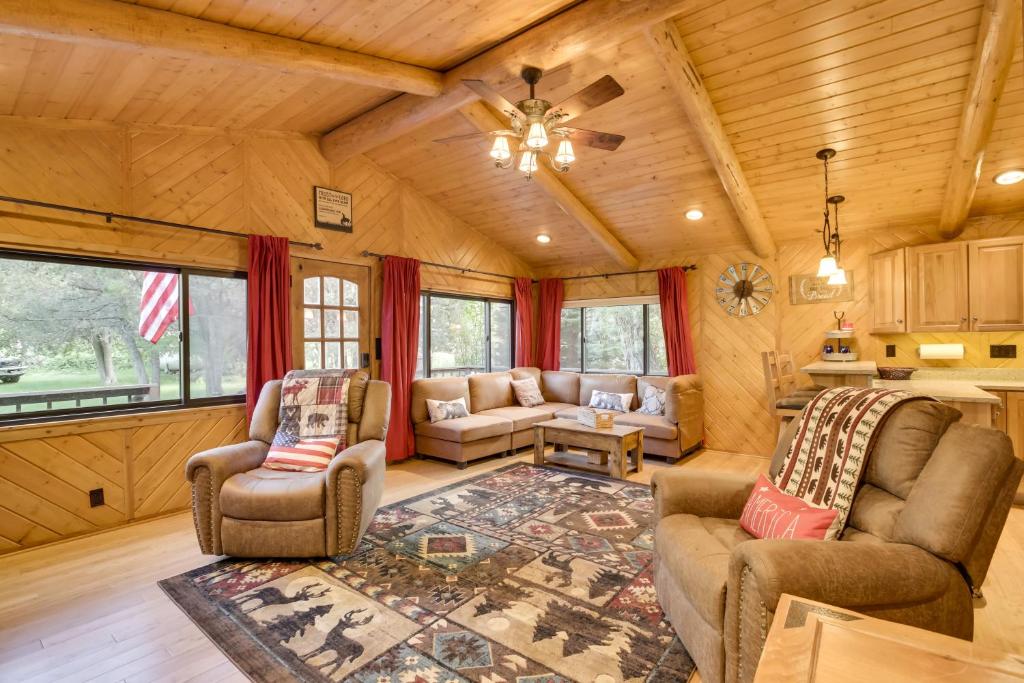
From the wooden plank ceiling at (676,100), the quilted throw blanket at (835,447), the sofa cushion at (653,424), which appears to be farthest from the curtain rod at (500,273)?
the quilted throw blanket at (835,447)

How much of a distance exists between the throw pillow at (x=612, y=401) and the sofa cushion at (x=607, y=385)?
0.06 meters

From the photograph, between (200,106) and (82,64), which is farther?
(200,106)

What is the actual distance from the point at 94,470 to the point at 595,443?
12.5 feet

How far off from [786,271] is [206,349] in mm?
5739

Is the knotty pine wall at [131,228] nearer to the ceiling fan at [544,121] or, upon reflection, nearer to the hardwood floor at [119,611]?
the hardwood floor at [119,611]

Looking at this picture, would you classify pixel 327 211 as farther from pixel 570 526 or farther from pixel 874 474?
pixel 874 474

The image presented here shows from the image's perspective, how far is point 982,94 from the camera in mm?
2920

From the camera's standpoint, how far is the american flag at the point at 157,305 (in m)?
3.76

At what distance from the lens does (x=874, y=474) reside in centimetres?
196

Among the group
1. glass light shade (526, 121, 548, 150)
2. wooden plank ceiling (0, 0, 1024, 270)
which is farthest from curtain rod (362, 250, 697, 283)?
glass light shade (526, 121, 548, 150)

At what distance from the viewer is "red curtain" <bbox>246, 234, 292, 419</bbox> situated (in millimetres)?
4062

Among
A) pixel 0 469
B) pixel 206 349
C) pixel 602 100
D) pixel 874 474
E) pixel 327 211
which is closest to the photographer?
pixel 874 474

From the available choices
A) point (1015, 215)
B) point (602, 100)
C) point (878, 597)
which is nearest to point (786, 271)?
point (1015, 215)

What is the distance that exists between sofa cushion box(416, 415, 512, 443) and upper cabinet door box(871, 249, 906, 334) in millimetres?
3795
